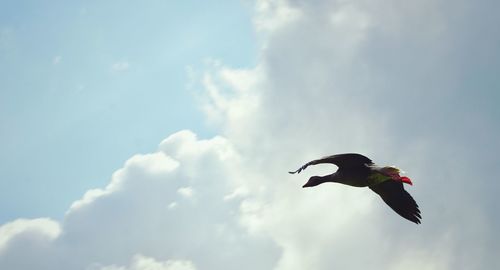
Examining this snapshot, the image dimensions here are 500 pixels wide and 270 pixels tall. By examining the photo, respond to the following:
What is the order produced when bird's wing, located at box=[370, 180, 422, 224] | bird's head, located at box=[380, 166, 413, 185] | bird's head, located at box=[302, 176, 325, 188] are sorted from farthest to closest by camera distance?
bird's head, located at box=[302, 176, 325, 188], bird's wing, located at box=[370, 180, 422, 224], bird's head, located at box=[380, 166, 413, 185]

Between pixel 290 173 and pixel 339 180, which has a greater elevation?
pixel 339 180

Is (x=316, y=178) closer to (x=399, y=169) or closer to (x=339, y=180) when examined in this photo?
(x=339, y=180)

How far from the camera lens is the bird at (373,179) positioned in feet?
81.1

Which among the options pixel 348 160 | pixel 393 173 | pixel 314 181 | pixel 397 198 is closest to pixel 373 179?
pixel 348 160

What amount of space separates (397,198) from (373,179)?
2559mm

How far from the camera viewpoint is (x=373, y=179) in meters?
26.0

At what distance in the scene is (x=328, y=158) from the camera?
24.7m

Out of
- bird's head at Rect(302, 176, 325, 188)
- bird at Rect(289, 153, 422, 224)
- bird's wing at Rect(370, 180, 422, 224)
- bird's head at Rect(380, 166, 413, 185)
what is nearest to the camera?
Result: bird's head at Rect(380, 166, 413, 185)

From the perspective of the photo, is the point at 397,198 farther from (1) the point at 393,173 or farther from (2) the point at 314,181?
(1) the point at 393,173

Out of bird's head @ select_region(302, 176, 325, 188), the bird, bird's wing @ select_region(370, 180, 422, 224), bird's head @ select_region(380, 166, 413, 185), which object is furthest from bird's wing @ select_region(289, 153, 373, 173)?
bird's wing @ select_region(370, 180, 422, 224)

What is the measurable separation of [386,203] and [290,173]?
679cm

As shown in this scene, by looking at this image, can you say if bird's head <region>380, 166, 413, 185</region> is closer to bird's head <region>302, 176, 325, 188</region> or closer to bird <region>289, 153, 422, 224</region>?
bird <region>289, 153, 422, 224</region>

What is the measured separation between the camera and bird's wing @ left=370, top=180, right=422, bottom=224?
27.6 meters

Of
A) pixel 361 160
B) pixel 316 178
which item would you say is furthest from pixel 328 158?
pixel 316 178
